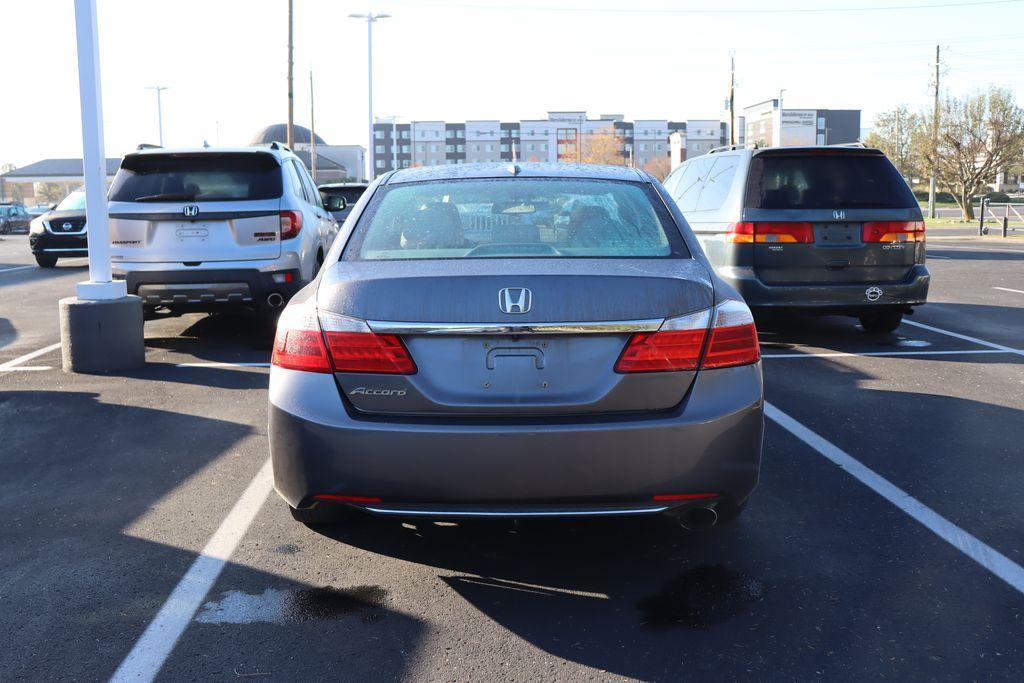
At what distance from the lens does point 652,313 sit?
10.8 feet

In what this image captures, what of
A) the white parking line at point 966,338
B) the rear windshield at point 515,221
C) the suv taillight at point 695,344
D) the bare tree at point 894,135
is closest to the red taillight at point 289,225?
the rear windshield at point 515,221

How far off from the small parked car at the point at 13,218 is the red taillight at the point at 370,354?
Result: 4712 centimetres

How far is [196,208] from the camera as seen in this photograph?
8.60m

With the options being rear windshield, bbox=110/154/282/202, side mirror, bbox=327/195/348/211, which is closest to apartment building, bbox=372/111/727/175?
side mirror, bbox=327/195/348/211

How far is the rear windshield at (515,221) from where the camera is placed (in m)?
3.74

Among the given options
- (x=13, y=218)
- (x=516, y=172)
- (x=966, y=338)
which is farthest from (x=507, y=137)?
(x=516, y=172)

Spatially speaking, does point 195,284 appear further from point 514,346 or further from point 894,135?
point 894,135

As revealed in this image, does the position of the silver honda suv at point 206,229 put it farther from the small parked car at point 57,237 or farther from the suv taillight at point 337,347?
the small parked car at point 57,237

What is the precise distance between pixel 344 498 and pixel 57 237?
19.7 metres

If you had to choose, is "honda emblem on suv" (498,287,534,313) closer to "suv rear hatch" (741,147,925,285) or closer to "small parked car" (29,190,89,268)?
"suv rear hatch" (741,147,925,285)

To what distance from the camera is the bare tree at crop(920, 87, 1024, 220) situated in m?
43.2

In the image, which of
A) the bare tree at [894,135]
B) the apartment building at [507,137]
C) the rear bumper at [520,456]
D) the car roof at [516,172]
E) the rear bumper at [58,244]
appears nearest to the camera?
the rear bumper at [520,456]

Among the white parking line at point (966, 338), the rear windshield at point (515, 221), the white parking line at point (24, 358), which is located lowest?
the white parking line at point (24, 358)

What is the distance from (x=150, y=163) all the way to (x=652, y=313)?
6962 mm
